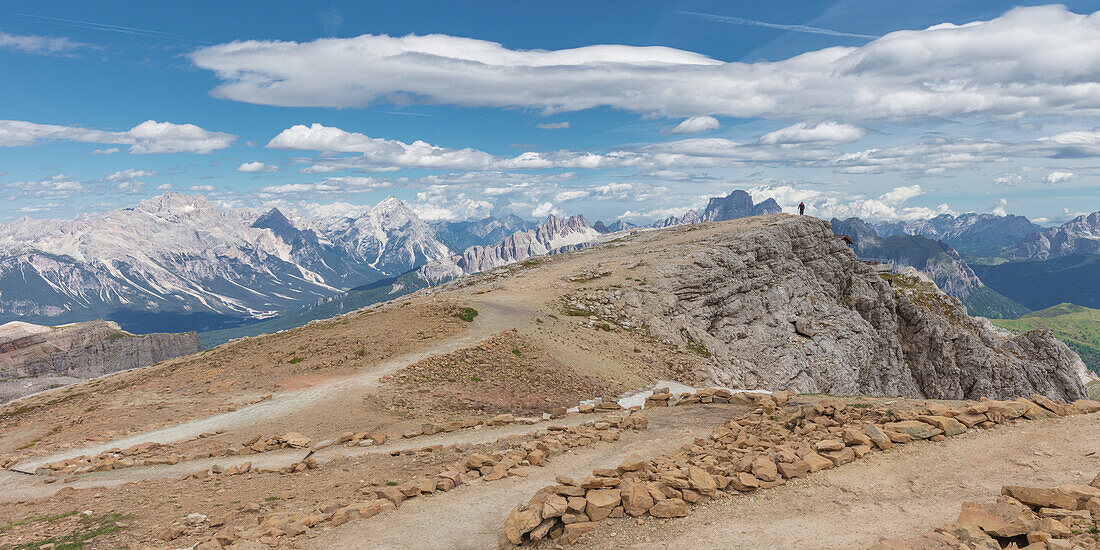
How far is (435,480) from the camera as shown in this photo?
18547 millimetres

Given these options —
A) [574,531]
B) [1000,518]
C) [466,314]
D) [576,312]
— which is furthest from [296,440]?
[576,312]

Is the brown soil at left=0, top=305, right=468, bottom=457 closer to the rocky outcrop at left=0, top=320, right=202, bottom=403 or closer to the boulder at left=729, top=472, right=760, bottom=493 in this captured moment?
the boulder at left=729, top=472, right=760, bottom=493

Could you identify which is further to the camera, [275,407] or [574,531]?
[275,407]

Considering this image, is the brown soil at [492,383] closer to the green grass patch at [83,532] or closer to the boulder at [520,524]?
the green grass patch at [83,532]

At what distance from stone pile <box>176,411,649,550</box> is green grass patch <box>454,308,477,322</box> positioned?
23.3 meters

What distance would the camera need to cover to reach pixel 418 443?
82.6ft

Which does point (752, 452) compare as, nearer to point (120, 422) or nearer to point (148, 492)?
point (148, 492)

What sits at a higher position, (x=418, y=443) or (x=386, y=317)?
(x=386, y=317)

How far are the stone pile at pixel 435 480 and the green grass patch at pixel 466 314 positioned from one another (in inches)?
916

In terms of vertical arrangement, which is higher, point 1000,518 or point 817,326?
point 1000,518

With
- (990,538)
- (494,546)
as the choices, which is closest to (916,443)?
(990,538)

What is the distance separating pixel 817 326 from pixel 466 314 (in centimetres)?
5488

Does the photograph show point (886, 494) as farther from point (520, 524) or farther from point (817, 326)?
point (817, 326)

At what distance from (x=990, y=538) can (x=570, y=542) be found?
9232 millimetres
